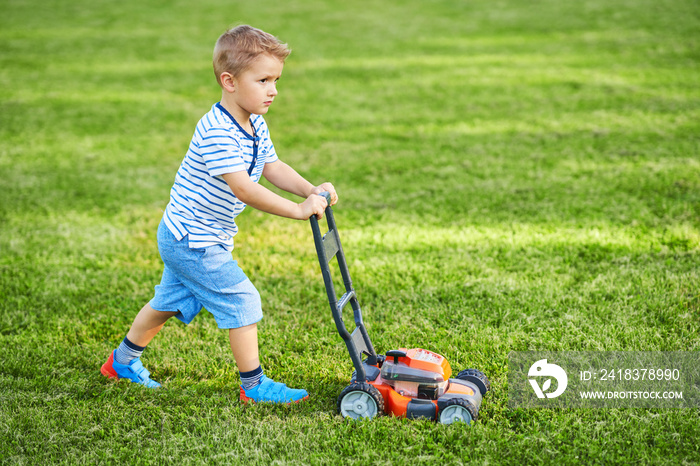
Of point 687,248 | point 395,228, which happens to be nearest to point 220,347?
point 395,228

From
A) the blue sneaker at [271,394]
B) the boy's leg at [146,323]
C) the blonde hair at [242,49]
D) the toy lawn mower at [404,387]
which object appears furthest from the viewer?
A: the boy's leg at [146,323]

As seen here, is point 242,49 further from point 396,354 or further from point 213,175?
point 396,354

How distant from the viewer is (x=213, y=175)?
8.14 ft

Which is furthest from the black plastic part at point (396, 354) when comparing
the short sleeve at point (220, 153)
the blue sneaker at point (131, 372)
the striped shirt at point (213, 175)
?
the blue sneaker at point (131, 372)

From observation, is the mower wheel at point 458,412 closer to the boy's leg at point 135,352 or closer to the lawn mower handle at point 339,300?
the lawn mower handle at point 339,300

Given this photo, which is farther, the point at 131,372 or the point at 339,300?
the point at 131,372

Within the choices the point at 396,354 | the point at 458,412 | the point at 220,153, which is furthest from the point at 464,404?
the point at 220,153

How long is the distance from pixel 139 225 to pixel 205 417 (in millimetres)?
2619

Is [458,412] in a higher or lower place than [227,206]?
lower

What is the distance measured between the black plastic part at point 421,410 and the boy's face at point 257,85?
4.56ft

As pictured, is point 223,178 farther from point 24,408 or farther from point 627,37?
point 627,37

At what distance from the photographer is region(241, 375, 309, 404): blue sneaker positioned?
9.26 feet

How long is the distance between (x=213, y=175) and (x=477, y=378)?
58.2 inches

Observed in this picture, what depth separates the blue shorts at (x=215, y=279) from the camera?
8.72ft
